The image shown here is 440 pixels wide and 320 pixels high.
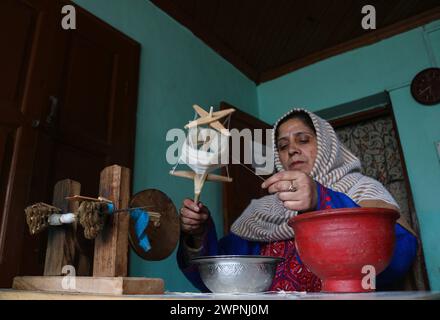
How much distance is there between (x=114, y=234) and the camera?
2.22ft

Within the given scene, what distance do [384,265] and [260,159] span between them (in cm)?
180

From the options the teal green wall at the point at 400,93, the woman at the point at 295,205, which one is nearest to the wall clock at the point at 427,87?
the teal green wall at the point at 400,93

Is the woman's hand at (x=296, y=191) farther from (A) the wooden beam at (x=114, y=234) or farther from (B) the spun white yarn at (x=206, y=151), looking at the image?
(A) the wooden beam at (x=114, y=234)

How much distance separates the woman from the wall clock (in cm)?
129

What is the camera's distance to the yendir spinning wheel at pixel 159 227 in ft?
2.48

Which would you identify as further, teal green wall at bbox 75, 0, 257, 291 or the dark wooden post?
teal green wall at bbox 75, 0, 257, 291

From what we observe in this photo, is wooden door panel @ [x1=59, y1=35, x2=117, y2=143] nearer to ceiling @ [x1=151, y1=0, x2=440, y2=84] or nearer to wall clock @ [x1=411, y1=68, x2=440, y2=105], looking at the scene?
ceiling @ [x1=151, y1=0, x2=440, y2=84]

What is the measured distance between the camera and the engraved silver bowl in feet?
1.98

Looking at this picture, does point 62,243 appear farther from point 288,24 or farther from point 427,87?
point 427,87

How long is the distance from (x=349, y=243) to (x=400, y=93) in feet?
7.16

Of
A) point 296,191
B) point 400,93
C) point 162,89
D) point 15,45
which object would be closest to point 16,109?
point 15,45

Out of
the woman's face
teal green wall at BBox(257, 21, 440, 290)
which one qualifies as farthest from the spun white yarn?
teal green wall at BBox(257, 21, 440, 290)
